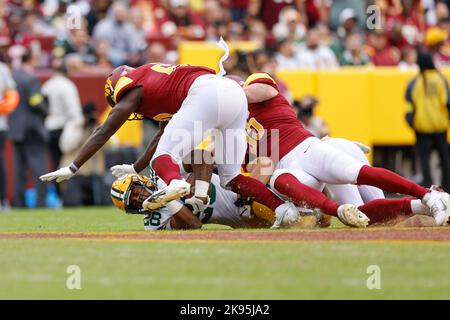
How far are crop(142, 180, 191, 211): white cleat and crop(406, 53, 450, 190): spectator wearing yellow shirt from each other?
7419 millimetres

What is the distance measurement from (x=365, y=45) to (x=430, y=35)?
3.37 metres

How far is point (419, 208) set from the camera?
8.69 metres

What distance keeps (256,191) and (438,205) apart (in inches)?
56.2

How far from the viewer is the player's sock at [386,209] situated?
8766 mm

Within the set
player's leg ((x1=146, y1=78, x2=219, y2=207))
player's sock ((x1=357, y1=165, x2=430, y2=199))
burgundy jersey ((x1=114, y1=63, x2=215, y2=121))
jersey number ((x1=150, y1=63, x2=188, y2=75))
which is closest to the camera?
player's sock ((x1=357, y1=165, x2=430, y2=199))

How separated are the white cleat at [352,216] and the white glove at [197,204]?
111 centimetres

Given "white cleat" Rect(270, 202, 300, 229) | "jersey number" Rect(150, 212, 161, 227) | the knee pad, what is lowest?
"jersey number" Rect(150, 212, 161, 227)

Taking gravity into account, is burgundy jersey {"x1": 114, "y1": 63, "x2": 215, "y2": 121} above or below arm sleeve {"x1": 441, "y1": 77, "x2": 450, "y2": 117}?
above

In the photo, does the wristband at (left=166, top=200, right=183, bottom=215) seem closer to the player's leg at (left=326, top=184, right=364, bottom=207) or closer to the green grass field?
the green grass field

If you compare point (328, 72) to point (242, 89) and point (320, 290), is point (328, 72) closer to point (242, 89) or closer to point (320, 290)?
point (242, 89)

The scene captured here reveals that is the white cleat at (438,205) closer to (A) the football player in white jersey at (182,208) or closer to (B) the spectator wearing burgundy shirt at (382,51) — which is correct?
(A) the football player in white jersey at (182,208)

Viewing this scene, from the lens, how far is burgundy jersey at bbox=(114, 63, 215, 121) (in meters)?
8.87

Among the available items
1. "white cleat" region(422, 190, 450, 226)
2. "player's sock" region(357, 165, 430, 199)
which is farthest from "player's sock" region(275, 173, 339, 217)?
"white cleat" region(422, 190, 450, 226)
